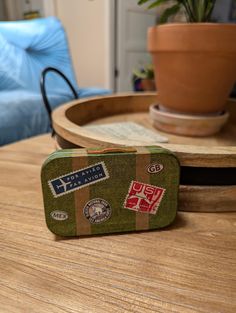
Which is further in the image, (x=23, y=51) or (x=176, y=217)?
(x=23, y=51)

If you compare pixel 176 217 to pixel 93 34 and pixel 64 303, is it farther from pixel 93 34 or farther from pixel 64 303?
pixel 93 34

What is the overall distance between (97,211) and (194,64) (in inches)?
14.0

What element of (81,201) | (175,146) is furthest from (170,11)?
(81,201)

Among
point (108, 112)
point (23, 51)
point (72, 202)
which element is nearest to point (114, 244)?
point (72, 202)

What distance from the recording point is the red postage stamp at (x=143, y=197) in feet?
1.04

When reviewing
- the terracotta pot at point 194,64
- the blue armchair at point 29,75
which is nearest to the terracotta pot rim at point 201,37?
the terracotta pot at point 194,64

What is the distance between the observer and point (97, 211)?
314mm

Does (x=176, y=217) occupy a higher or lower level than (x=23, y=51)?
lower

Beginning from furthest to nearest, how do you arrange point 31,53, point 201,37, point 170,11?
point 31,53
point 170,11
point 201,37

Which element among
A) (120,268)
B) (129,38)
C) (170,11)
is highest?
(170,11)

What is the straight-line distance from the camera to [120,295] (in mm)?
246

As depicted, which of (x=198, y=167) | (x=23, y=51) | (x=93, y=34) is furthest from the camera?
(x=93, y=34)

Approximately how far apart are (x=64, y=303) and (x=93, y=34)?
9.43 ft

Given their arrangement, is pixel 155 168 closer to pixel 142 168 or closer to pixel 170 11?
pixel 142 168
